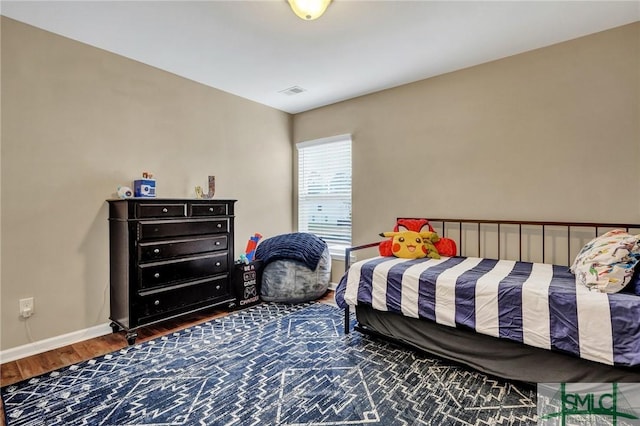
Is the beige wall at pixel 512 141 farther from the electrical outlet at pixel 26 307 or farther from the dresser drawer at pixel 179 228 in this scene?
the electrical outlet at pixel 26 307

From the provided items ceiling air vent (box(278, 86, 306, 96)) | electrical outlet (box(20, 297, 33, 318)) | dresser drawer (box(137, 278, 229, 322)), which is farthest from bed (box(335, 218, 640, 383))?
electrical outlet (box(20, 297, 33, 318))

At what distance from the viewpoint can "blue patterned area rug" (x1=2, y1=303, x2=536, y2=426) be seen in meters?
1.65

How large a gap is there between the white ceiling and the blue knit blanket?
5.81 feet

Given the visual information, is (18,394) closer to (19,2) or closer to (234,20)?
(19,2)

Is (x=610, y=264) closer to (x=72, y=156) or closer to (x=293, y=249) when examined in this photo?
Answer: (x=293, y=249)

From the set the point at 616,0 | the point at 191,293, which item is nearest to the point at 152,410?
the point at 191,293

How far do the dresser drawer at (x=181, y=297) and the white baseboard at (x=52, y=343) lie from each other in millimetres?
510

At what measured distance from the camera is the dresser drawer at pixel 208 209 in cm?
292

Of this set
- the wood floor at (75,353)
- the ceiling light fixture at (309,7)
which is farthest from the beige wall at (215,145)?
the ceiling light fixture at (309,7)

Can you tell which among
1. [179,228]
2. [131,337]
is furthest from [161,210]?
[131,337]

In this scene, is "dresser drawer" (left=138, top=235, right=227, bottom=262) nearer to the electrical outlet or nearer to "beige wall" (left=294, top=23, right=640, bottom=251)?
the electrical outlet

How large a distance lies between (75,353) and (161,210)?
1223 mm

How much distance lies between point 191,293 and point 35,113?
1.84m

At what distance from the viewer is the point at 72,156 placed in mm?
2578
